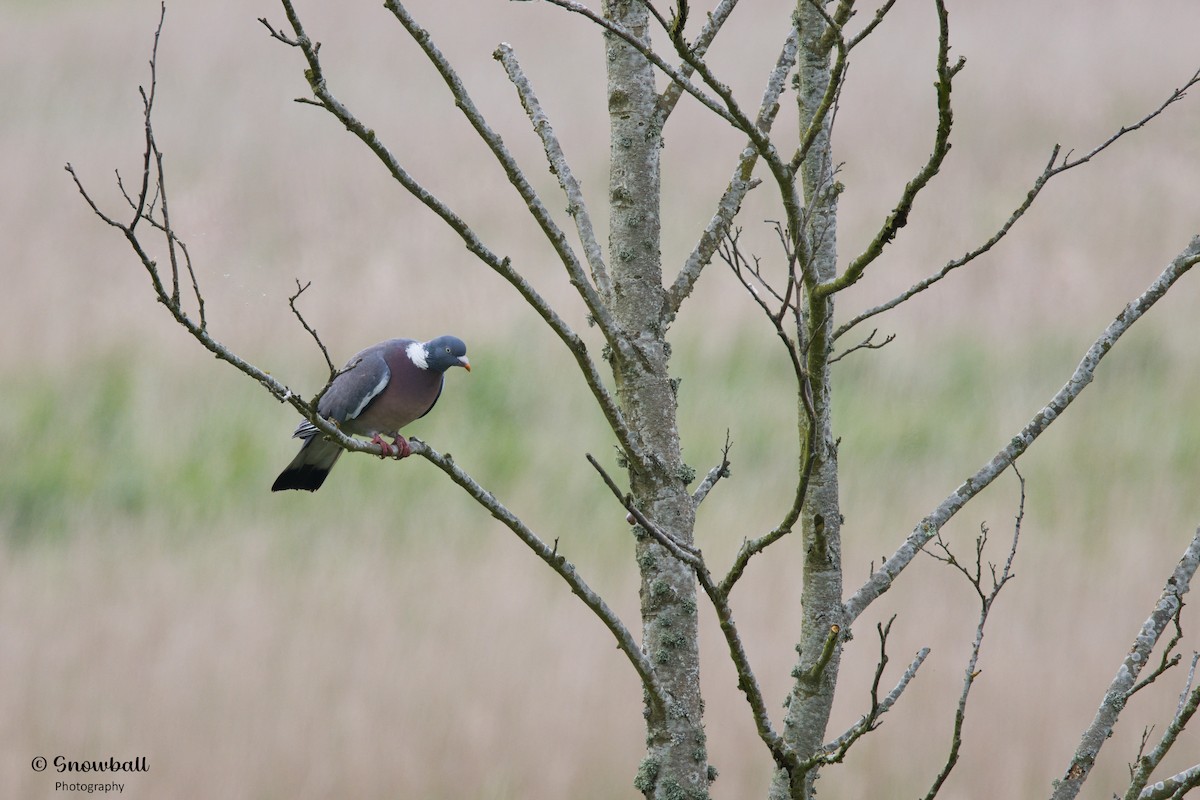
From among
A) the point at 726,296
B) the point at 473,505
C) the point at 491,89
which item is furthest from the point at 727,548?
the point at 491,89

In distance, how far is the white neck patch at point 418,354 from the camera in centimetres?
365

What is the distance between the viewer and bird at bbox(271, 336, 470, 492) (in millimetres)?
3598

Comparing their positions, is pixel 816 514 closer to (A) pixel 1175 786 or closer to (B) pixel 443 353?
(A) pixel 1175 786

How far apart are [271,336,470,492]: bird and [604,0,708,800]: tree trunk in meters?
1.47

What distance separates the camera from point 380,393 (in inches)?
142

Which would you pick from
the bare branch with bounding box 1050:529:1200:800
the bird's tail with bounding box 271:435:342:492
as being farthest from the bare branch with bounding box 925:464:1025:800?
the bird's tail with bounding box 271:435:342:492

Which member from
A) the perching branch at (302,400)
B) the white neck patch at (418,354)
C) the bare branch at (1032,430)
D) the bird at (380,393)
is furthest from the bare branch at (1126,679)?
the white neck patch at (418,354)

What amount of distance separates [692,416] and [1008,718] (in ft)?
8.16

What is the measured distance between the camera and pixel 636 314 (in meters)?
2.15

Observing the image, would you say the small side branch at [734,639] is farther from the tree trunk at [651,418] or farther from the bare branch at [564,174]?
the bare branch at [564,174]

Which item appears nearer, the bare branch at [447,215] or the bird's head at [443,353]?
the bare branch at [447,215]

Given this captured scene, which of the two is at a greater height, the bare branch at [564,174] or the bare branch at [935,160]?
the bare branch at [564,174]

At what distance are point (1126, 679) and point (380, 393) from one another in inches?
89.5

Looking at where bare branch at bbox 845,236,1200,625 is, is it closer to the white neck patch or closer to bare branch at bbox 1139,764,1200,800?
bare branch at bbox 1139,764,1200,800
